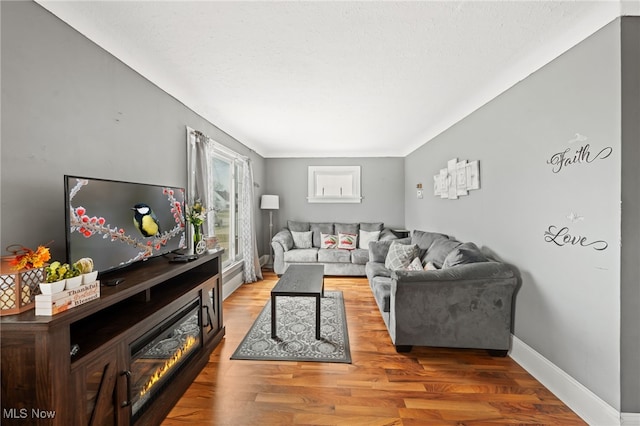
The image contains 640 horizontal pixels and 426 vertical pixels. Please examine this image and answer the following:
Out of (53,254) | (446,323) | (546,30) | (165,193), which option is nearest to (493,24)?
(546,30)

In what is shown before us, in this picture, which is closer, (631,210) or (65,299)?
(65,299)

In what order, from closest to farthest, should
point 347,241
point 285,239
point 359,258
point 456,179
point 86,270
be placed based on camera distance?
point 86,270
point 456,179
point 359,258
point 285,239
point 347,241

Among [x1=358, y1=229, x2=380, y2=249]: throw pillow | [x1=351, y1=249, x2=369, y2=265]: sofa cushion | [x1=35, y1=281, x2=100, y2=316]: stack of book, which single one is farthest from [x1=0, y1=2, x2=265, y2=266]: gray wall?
[x1=358, y1=229, x2=380, y2=249]: throw pillow

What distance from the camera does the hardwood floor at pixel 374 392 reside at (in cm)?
173

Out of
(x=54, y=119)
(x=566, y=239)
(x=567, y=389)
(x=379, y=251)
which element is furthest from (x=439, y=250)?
(x=54, y=119)

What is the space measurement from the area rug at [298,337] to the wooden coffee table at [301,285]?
0.13 meters

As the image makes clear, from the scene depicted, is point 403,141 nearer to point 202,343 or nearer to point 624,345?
point 624,345

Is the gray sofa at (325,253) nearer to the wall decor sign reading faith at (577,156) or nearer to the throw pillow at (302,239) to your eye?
the throw pillow at (302,239)

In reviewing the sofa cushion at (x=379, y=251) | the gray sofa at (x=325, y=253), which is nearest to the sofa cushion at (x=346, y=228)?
the gray sofa at (x=325, y=253)

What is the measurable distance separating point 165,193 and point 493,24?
8.56ft

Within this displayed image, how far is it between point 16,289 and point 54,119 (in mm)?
1005

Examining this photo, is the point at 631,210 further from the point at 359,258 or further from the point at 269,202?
the point at 269,202

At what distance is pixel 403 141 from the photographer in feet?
15.7

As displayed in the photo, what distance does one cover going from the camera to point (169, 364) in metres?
1.86
